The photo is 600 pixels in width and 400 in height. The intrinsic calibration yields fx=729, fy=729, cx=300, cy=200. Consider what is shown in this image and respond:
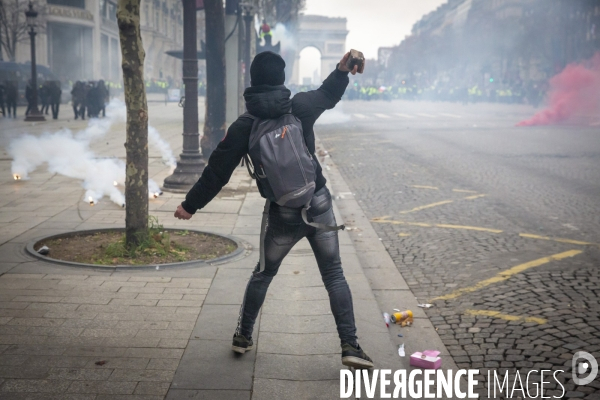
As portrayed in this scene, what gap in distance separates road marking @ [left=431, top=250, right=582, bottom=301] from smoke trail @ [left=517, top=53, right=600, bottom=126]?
26258 millimetres

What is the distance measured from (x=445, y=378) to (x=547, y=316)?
1372 mm

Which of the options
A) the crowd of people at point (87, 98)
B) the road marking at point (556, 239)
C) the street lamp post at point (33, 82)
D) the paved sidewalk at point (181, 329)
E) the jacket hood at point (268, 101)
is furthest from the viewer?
the crowd of people at point (87, 98)

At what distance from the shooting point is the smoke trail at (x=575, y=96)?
1272 inches

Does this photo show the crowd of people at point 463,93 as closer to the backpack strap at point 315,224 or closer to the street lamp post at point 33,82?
the street lamp post at point 33,82

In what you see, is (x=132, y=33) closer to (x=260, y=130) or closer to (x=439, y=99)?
(x=260, y=130)

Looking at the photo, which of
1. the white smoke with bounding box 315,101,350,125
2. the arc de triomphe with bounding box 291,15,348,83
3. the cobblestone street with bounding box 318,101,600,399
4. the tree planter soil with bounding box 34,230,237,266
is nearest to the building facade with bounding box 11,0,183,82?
the white smoke with bounding box 315,101,350,125

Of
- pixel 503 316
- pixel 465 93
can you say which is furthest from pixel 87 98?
pixel 465 93

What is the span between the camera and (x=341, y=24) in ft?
358

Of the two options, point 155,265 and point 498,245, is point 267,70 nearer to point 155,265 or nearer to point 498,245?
point 155,265

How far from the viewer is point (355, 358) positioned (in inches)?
152

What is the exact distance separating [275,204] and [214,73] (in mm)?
10343

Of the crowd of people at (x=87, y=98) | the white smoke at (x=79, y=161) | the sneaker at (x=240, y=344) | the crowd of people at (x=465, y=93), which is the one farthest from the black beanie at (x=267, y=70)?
the crowd of people at (x=465, y=93)

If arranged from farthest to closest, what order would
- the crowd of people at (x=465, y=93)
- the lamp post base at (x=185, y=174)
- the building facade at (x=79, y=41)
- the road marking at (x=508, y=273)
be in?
the building facade at (x=79, y=41) → the crowd of people at (x=465, y=93) → the lamp post base at (x=185, y=174) → the road marking at (x=508, y=273)

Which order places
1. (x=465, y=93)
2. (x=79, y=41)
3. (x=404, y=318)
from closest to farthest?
(x=404, y=318)
(x=465, y=93)
(x=79, y=41)
